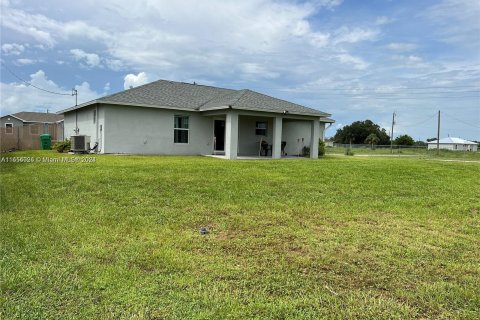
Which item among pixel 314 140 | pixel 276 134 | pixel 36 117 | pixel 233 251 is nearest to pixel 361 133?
pixel 36 117

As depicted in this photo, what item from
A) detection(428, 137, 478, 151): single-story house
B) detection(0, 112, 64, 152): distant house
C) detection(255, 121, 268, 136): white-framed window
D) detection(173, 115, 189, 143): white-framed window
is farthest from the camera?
detection(428, 137, 478, 151): single-story house

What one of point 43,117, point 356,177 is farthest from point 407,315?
point 43,117

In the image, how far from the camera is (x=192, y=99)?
68.5 ft

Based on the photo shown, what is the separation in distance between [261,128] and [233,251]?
17688mm

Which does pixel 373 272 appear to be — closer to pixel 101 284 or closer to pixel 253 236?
pixel 253 236

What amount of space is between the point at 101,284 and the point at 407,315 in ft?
9.37

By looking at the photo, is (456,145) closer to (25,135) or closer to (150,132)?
(150,132)

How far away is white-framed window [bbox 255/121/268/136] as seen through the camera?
2186cm

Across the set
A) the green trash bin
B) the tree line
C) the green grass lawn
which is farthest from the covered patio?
the tree line

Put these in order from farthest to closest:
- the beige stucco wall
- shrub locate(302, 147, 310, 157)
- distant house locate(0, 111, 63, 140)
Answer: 1. distant house locate(0, 111, 63, 140)
2. shrub locate(302, 147, 310, 157)
3. the beige stucco wall

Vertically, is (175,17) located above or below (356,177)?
above

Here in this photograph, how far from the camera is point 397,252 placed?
4.74 metres

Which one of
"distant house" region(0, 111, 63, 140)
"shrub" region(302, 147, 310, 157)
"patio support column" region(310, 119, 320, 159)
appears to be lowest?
"shrub" region(302, 147, 310, 157)

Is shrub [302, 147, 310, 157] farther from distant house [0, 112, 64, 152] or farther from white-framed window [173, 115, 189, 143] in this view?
distant house [0, 112, 64, 152]
